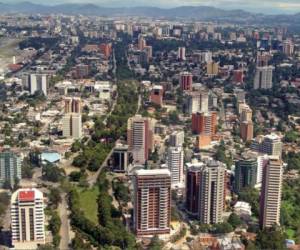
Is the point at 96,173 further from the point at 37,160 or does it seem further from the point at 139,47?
the point at 139,47

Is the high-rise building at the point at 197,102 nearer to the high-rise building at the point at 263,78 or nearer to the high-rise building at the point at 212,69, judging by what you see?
the high-rise building at the point at 263,78

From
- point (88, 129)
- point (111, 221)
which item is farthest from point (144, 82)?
point (111, 221)

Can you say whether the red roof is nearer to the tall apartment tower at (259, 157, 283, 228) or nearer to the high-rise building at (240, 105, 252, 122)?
the tall apartment tower at (259, 157, 283, 228)

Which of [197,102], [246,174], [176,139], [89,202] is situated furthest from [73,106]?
[246,174]

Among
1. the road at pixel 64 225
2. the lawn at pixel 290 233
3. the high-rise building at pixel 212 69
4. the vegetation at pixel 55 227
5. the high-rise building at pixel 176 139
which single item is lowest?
the lawn at pixel 290 233

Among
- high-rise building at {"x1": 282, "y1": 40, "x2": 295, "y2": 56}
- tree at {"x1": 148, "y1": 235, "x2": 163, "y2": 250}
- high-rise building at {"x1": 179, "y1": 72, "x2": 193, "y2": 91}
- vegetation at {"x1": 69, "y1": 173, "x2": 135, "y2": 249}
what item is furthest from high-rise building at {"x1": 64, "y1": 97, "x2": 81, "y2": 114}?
high-rise building at {"x1": 282, "y1": 40, "x2": 295, "y2": 56}

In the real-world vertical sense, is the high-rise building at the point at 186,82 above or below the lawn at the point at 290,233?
above

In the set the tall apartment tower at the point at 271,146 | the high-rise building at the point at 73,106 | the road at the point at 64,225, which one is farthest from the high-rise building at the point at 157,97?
the road at the point at 64,225
